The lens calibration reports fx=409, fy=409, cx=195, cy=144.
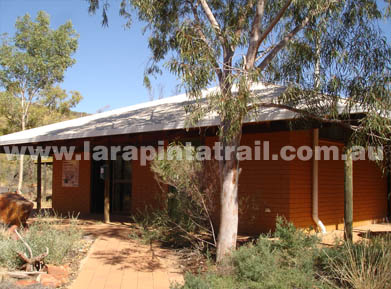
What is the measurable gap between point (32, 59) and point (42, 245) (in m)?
19.4

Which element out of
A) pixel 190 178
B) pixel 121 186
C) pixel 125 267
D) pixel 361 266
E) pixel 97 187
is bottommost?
pixel 125 267

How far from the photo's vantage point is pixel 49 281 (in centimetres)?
612

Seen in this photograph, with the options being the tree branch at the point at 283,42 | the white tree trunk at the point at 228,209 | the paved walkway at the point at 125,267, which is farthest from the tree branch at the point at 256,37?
the paved walkway at the point at 125,267

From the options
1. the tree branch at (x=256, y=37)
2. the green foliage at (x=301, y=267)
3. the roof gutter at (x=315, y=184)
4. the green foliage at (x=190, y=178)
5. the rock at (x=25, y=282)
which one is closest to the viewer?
the green foliage at (x=301, y=267)

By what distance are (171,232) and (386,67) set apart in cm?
521

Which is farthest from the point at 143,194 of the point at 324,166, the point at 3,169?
the point at 3,169

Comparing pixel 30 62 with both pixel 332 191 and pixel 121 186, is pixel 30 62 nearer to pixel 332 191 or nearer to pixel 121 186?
pixel 121 186

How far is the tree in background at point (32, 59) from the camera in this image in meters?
24.1

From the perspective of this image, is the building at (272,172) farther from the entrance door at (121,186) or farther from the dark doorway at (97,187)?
the dark doorway at (97,187)

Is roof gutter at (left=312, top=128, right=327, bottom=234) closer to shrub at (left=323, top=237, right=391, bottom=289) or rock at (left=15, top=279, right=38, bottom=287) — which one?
shrub at (left=323, top=237, right=391, bottom=289)

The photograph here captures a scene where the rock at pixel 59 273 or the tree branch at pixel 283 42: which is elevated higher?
the tree branch at pixel 283 42

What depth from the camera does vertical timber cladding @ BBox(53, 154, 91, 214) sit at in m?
16.1

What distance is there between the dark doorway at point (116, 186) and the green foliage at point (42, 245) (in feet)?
21.8

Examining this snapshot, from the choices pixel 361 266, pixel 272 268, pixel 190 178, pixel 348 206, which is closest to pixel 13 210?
pixel 190 178
